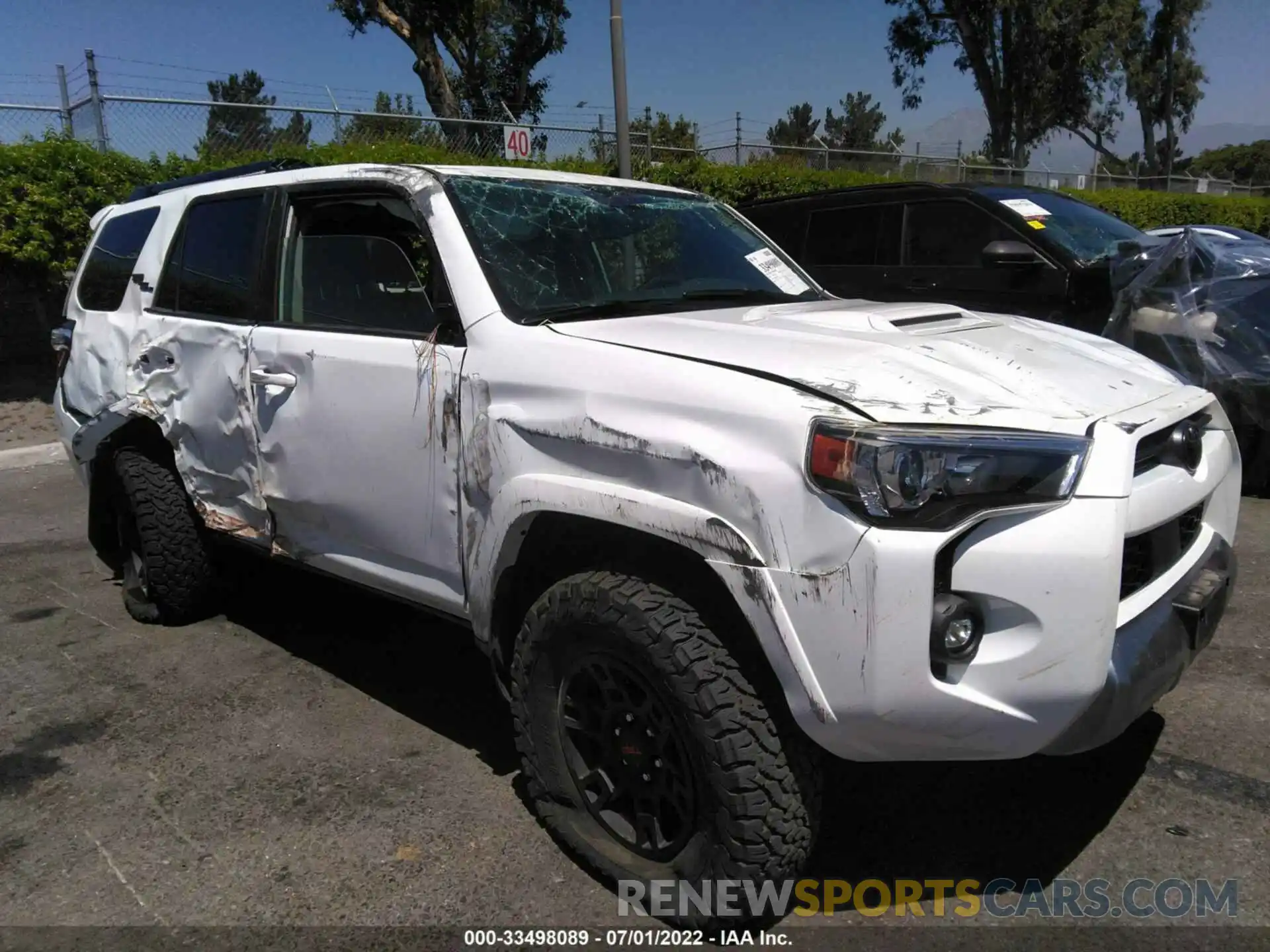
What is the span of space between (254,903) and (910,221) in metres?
6.01

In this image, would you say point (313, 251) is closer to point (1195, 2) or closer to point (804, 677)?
point (804, 677)

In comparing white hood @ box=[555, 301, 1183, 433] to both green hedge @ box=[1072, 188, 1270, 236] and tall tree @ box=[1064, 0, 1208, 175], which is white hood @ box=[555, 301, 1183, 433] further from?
tall tree @ box=[1064, 0, 1208, 175]

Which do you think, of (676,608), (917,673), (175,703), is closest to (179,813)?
(175,703)

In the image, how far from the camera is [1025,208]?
21.2ft

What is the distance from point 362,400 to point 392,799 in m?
1.21

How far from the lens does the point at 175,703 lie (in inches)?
143

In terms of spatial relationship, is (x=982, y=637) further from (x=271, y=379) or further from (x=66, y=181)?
(x=66, y=181)

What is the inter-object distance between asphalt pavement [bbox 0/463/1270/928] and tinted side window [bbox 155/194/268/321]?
4.74ft

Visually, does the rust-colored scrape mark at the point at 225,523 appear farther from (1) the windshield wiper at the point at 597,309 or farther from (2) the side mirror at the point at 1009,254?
(2) the side mirror at the point at 1009,254

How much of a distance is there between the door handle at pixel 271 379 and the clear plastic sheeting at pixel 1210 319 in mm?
4498

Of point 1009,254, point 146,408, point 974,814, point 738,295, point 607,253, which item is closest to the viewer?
point 974,814

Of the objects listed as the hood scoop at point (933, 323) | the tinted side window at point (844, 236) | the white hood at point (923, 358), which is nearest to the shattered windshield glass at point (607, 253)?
the white hood at point (923, 358)

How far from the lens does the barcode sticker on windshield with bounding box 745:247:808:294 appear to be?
3.51m

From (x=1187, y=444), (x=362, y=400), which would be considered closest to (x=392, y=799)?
(x=362, y=400)
